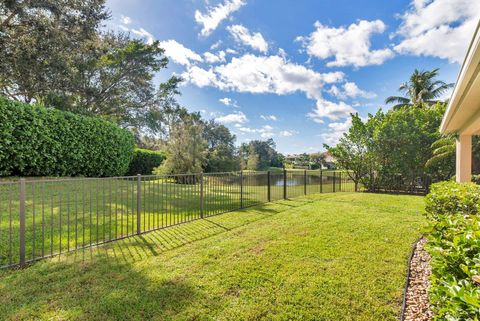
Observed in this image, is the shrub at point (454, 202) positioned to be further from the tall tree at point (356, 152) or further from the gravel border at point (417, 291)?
the tall tree at point (356, 152)

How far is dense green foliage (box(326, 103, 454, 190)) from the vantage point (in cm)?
1077

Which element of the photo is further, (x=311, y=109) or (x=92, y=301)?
(x=311, y=109)

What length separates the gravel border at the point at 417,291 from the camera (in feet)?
7.23

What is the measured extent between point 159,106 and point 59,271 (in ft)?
62.3

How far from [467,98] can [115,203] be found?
24.8 feet

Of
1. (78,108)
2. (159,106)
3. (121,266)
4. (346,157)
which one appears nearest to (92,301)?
(121,266)

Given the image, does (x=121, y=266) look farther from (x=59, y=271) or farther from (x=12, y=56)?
(x=12, y=56)

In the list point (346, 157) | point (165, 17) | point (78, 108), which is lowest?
point (346, 157)

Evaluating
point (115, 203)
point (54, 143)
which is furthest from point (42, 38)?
point (115, 203)

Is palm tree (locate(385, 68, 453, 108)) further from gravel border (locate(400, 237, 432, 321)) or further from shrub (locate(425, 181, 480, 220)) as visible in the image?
gravel border (locate(400, 237, 432, 321))

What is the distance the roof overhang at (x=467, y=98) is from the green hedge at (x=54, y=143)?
1071 centimetres

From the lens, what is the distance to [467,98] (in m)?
4.36

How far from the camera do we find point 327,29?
949 cm

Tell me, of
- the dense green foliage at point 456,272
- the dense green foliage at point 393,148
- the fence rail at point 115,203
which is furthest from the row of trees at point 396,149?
the dense green foliage at point 456,272
